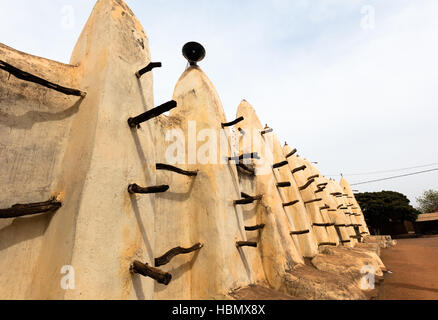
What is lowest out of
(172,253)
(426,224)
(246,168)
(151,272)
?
(151,272)

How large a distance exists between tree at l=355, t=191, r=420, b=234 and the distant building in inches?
75.5

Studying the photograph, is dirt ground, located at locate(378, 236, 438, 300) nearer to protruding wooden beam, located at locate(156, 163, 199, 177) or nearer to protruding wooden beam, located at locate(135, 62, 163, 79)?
protruding wooden beam, located at locate(156, 163, 199, 177)

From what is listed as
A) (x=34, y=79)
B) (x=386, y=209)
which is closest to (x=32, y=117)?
(x=34, y=79)

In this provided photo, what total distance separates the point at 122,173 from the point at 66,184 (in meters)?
0.70

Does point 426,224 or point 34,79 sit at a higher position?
point 34,79

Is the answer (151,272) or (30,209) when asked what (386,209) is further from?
(30,209)

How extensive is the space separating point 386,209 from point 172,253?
39077 mm

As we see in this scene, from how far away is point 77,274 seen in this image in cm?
245

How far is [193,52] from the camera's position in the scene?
6828 mm

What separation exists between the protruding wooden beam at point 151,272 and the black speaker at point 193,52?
5911 millimetres

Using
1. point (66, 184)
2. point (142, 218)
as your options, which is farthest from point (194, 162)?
point (66, 184)

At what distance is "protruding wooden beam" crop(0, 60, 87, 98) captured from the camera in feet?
8.66

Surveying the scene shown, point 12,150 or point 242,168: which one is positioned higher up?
point 242,168

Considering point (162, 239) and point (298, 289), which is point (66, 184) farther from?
point (298, 289)
